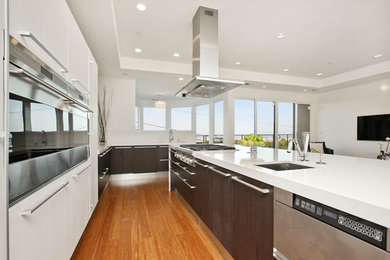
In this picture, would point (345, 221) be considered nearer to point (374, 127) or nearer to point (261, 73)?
point (261, 73)

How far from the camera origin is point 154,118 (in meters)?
9.76

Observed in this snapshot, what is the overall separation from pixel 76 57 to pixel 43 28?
2.18ft

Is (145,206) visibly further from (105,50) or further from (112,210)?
(105,50)

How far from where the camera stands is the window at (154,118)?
970 centimetres

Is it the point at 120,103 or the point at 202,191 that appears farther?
the point at 120,103

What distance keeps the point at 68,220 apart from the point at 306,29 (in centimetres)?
398

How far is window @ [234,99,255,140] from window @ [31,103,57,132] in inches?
216

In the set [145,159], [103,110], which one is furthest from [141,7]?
[145,159]

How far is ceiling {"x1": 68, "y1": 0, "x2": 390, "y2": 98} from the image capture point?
2.42 m

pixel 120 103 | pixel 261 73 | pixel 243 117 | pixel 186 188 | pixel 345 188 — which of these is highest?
pixel 261 73

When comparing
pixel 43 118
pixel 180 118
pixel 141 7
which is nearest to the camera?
pixel 43 118

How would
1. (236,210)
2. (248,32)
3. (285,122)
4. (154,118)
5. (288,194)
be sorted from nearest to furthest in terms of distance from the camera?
(288,194) → (236,210) → (248,32) → (285,122) → (154,118)

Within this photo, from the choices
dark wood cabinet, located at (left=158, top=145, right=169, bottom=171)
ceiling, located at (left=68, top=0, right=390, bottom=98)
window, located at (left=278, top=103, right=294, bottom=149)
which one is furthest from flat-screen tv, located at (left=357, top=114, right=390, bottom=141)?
dark wood cabinet, located at (left=158, top=145, right=169, bottom=171)

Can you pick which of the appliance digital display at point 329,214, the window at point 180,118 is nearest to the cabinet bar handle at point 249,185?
the appliance digital display at point 329,214
